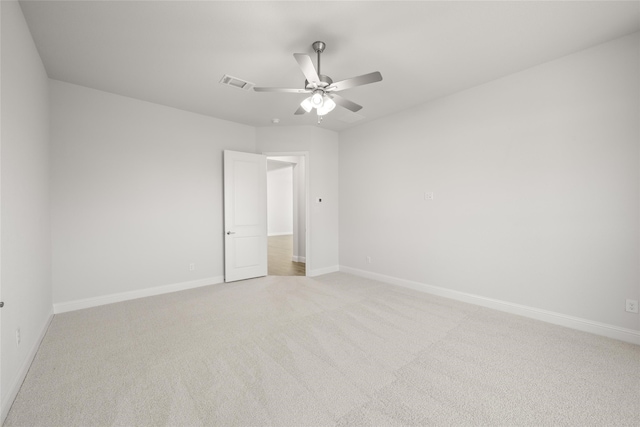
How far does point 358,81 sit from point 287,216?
981 cm

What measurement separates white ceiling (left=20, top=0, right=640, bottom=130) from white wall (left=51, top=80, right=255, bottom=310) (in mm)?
522

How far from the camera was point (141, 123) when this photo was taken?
3783 mm

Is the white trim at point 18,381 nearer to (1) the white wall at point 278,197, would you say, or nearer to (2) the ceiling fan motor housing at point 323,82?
(2) the ceiling fan motor housing at point 323,82

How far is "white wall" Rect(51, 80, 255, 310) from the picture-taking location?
3.28m

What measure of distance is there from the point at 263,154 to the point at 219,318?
298cm

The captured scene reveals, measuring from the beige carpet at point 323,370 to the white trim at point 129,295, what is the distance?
204 millimetres

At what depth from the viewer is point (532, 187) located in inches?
118

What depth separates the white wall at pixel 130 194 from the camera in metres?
3.28

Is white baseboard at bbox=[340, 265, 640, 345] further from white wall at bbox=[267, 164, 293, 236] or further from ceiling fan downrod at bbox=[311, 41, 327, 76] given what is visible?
white wall at bbox=[267, 164, 293, 236]

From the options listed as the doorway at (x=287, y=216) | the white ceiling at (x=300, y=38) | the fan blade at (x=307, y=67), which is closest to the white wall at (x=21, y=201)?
the white ceiling at (x=300, y=38)

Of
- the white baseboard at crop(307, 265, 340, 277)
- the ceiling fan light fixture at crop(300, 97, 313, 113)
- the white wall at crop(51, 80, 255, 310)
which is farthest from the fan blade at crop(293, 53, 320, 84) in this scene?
the white baseboard at crop(307, 265, 340, 277)

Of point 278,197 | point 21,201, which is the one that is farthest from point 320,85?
point 278,197

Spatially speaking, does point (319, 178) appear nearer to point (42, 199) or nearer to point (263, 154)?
point (263, 154)

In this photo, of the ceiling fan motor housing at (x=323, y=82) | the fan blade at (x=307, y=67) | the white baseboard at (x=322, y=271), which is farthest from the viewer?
the white baseboard at (x=322, y=271)
